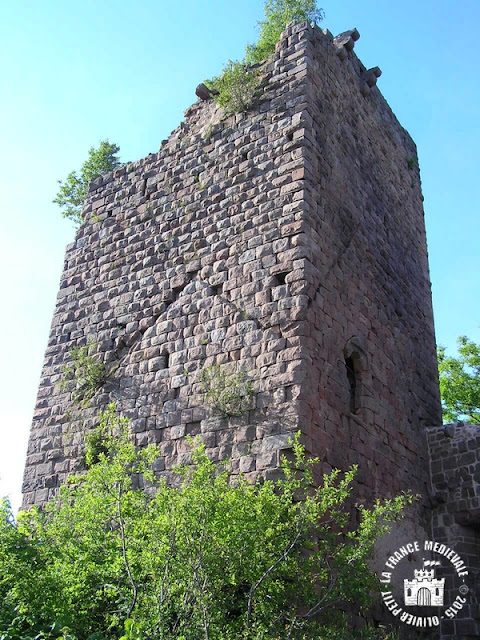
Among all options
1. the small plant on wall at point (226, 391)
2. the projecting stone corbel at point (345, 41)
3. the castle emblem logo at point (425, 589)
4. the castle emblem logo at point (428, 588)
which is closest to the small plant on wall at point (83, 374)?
the small plant on wall at point (226, 391)

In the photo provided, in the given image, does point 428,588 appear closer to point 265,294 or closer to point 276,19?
point 265,294

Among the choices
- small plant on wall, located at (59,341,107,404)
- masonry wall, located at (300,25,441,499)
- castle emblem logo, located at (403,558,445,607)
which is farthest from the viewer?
small plant on wall, located at (59,341,107,404)

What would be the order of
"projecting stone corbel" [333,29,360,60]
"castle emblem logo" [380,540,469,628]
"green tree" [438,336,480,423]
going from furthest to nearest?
"green tree" [438,336,480,423] → "projecting stone corbel" [333,29,360,60] → "castle emblem logo" [380,540,469,628]

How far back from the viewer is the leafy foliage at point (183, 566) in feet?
16.0

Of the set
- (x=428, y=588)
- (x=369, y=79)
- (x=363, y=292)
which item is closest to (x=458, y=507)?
(x=428, y=588)

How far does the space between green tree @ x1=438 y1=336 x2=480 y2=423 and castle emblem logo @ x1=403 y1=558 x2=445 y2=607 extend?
910cm

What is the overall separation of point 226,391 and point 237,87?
414 centimetres

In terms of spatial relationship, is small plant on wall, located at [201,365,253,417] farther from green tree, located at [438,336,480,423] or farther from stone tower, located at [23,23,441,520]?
green tree, located at [438,336,480,423]

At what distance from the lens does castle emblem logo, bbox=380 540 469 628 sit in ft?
24.4

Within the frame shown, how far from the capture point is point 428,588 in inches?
315

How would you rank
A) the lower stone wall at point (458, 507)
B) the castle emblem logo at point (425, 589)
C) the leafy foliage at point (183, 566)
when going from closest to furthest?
the leafy foliage at point (183, 566) < the castle emblem logo at point (425, 589) < the lower stone wall at point (458, 507)

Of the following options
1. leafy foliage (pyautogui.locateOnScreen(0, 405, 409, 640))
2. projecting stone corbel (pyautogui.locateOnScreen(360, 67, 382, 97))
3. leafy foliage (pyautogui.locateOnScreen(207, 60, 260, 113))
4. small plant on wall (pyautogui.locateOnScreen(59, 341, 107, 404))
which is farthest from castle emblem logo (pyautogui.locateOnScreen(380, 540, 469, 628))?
projecting stone corbel (pyautogui.locateOnScreen(360, 67, 382, 97))

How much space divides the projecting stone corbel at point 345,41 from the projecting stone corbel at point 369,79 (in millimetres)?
600

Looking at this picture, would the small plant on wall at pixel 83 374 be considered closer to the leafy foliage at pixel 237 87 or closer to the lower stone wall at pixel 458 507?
the leafy foliage at pixel 237 87
